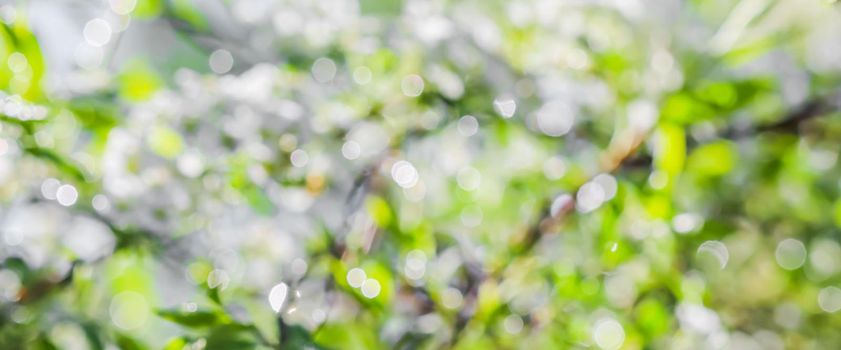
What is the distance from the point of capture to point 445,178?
0.62 m

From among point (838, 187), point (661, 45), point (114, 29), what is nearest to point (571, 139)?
point (661, 45)

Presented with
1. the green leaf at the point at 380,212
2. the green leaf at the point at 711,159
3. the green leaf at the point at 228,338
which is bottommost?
the green leaf at the point at 380,212

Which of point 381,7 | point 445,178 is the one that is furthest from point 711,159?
point 381,7

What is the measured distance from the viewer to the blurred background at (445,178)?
1.54 ft

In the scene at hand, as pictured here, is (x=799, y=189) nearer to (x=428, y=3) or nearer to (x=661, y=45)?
(x=661, y=45)

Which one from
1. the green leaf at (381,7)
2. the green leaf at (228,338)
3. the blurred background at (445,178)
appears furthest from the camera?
the green leaf at (381,7)

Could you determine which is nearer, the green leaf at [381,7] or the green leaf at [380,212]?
the green leaf at [380,212]

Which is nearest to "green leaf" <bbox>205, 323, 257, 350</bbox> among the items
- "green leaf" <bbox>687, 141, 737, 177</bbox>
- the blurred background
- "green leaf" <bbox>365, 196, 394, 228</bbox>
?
the blurred background

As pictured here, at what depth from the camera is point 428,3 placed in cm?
60

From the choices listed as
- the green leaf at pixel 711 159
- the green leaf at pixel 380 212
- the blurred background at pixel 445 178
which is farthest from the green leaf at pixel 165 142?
the green leaf at pixel 711 159

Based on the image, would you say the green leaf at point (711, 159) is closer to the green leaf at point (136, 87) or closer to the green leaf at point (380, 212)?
the green leaf at point (380, 212)

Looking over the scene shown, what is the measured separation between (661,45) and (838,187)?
17 cm

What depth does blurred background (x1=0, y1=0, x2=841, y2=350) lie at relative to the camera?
470 millimetres

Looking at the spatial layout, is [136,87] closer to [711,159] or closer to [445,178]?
[445,178]
